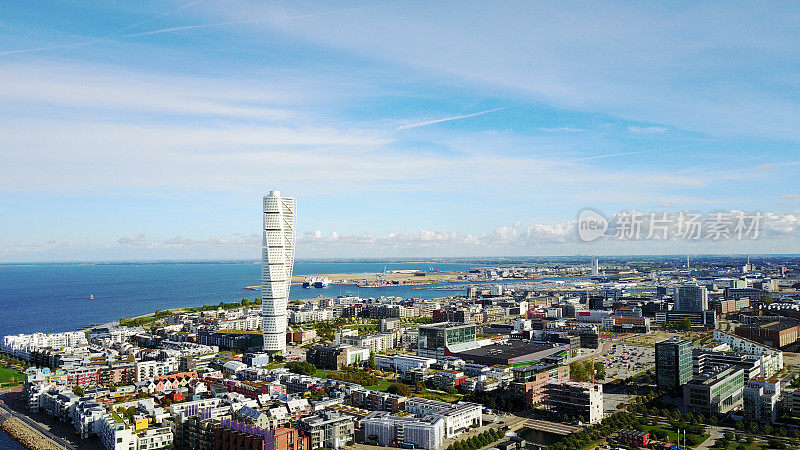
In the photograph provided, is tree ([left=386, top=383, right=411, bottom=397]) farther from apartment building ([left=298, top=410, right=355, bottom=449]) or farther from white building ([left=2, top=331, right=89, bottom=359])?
white building ([left=2, top=331, right=89, bottom=359])

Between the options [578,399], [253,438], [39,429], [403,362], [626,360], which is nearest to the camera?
[253,438]

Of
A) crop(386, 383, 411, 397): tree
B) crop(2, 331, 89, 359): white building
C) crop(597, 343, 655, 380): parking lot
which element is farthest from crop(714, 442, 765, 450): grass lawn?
crop(2, 331, 89, 359): white building

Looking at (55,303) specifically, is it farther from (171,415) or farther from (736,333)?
(736,333)

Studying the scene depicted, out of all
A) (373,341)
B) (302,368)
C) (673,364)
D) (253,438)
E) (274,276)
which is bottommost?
(302,368)

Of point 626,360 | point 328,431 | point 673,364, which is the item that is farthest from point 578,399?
point 626,360

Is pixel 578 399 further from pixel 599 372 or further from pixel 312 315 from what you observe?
pixel 312 315

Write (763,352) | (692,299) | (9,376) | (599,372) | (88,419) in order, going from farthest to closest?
(692,299), (9,376), (763,352), (599,372), (88,419)
